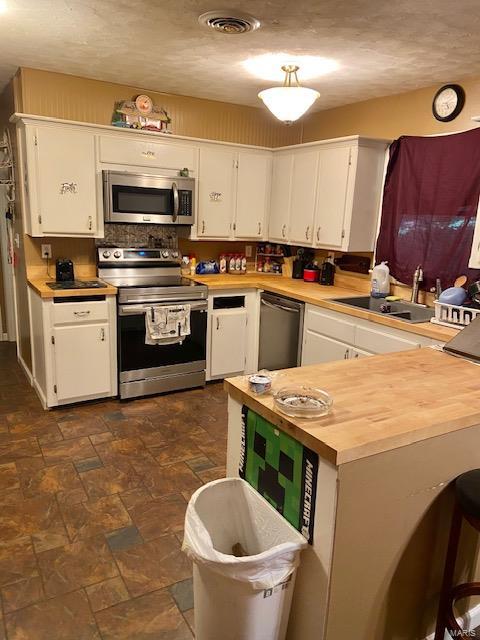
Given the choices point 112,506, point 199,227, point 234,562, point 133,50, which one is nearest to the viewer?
point 234,562

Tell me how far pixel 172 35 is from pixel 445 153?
6.53ft

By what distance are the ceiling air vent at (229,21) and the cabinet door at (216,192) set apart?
1.68 meters

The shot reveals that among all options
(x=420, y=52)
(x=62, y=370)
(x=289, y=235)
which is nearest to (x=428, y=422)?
(x=420, y=52)

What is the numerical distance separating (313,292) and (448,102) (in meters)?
1.68

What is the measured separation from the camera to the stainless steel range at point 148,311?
3688 millimetres

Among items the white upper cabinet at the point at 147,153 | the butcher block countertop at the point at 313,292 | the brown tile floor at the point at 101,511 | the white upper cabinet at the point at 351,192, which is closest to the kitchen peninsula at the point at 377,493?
the brown tile floor at the point at 101,511

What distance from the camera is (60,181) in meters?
3.60

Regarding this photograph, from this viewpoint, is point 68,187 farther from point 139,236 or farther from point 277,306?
point 277,306

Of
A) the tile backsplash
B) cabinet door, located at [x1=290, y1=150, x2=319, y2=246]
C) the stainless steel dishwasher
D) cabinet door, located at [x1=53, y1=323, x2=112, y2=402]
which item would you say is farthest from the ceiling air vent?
cabinet door, located at [x1=53, y1=323, x2=112, y2=402]

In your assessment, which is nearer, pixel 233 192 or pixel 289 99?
pixel 289 99

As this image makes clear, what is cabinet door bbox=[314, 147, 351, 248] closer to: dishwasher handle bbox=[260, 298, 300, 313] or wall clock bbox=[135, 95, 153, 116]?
dishwasher handle bbox=[260, 298, 300, 313]

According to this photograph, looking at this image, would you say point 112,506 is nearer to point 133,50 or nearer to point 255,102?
point 133,50

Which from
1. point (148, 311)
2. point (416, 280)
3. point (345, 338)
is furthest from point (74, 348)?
point (416, 280)

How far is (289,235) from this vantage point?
14.4 feet
